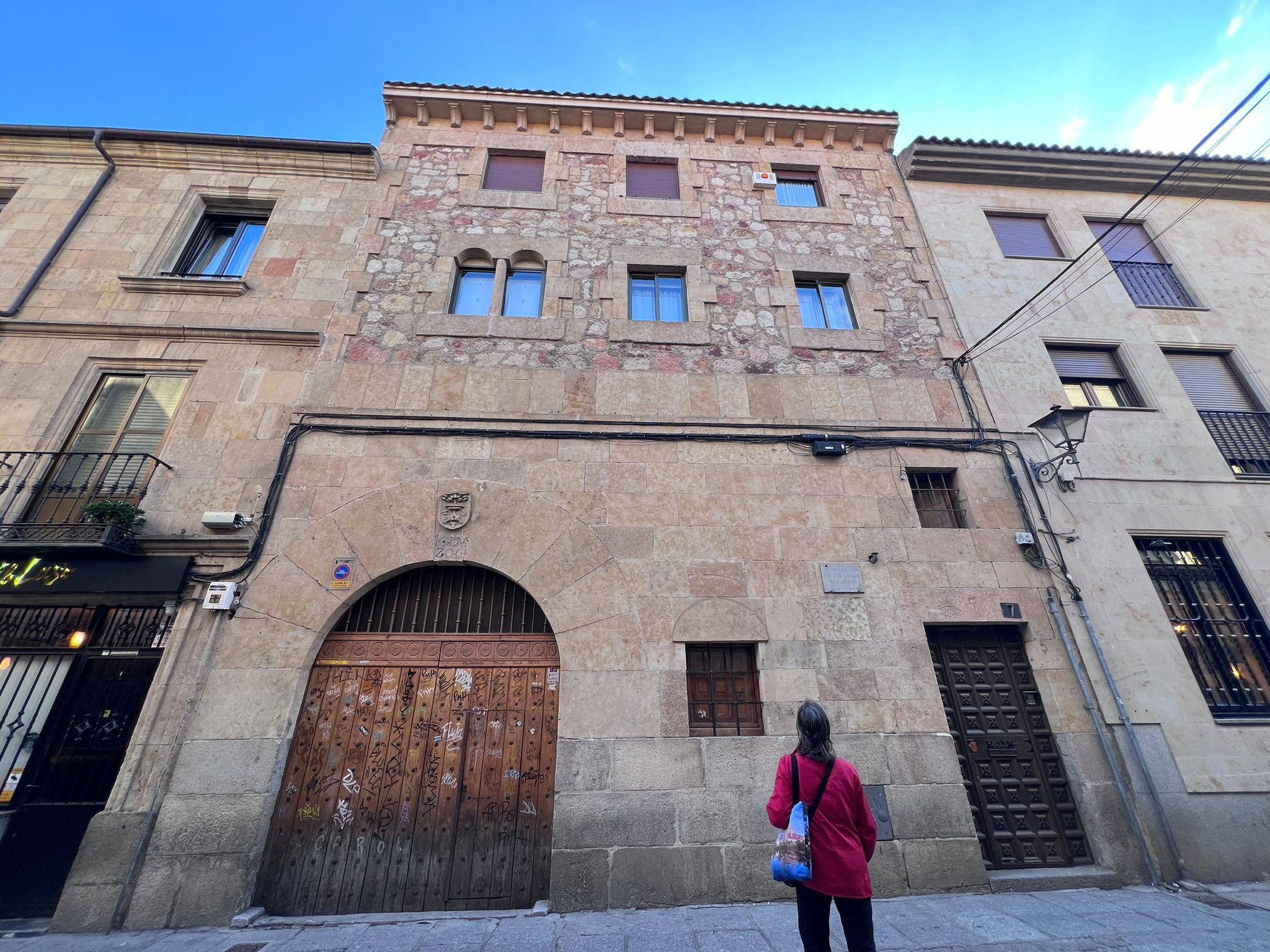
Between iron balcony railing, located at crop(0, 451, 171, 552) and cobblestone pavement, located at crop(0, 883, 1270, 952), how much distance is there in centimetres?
369

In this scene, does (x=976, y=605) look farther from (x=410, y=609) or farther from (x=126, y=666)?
(x=126, y=666)

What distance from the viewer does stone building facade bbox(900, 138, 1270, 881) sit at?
535 centimetres

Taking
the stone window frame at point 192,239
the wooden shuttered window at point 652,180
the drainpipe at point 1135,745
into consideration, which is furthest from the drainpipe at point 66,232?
the drainpipe at point 1135,745

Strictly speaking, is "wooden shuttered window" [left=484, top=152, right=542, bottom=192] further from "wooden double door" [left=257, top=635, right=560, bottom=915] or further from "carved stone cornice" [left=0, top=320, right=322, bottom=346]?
"wooden double door" [left=257, top=635, right=560, bottom=915]

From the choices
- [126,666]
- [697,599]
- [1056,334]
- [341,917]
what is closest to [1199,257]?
[1056,334]

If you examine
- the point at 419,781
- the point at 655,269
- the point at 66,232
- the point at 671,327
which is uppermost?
the point at 66,232

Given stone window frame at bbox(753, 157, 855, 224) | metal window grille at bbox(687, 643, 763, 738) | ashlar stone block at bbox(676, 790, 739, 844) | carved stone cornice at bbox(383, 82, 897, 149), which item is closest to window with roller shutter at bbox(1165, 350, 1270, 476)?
stone window frame at bbox(753, 157, 855, 224)

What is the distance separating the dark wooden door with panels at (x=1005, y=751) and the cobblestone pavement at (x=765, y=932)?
0.56m

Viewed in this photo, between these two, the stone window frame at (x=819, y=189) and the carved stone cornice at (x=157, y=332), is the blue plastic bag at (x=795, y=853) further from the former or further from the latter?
the stone window frame at (x=819, y=189)

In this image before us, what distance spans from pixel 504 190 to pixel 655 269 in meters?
2.91

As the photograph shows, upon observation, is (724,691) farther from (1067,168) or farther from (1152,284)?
(1067,168)

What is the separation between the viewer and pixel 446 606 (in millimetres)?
5656

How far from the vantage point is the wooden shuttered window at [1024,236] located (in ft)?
28.5

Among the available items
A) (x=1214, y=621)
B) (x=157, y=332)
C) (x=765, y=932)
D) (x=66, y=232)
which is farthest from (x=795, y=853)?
(x=66, y=232)
